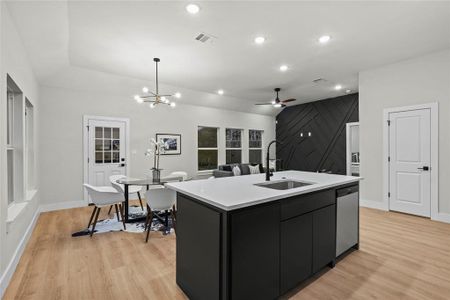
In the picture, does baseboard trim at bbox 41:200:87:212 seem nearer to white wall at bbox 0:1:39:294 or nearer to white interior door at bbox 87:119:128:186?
white interior door at bbox 87:119:128:186

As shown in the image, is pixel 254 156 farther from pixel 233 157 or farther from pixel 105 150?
pixel 105 150

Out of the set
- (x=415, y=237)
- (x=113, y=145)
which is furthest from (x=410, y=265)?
(x=113, y=145)

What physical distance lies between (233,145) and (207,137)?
3.76 ft

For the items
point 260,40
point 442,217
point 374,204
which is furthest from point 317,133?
point 260,40

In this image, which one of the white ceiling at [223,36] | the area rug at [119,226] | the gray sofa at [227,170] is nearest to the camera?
the white ceiling at [223,36]

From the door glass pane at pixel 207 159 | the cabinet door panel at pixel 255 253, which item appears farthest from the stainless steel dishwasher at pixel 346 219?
the door glass pane at pixel 207 159

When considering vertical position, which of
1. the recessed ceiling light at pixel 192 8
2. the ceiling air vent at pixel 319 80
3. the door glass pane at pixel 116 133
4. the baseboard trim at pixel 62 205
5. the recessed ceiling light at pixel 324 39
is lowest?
the baseboard trim at pixel 62 205

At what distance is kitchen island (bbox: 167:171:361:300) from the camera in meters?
1.53

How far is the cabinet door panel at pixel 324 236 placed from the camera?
2145 mm

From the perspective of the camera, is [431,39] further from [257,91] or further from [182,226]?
[182,226]

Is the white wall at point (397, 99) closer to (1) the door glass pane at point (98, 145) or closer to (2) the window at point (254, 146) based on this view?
(2) the window at point (254, 146)

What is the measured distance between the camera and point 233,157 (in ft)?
26.7

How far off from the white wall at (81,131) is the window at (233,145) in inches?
55.3

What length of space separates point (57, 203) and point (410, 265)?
6213 millimetres
